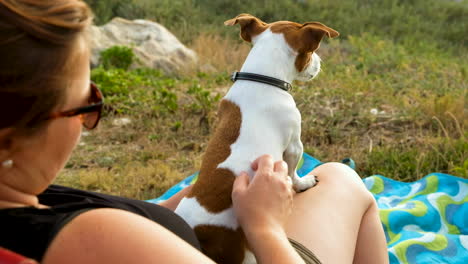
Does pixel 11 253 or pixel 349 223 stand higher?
pixel 11 253

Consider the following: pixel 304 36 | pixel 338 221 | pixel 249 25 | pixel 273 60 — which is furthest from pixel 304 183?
pixel 249 25

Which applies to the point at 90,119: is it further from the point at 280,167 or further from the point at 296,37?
the point at 296,37

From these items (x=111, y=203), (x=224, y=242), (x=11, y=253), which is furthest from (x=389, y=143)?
(x=11, y=253)

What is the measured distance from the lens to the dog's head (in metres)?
2.42

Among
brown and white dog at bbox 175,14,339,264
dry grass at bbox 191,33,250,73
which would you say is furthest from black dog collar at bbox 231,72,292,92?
dry grass at bbox 191,33,250,73

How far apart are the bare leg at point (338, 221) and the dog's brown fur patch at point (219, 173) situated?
278 millimetres

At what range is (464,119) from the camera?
456 centimetres

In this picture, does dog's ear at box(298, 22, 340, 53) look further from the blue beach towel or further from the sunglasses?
the sunglasses

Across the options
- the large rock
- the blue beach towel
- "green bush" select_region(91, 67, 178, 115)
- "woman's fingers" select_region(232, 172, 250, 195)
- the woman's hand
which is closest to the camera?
the woman's hand

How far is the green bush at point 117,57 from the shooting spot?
7.61 m

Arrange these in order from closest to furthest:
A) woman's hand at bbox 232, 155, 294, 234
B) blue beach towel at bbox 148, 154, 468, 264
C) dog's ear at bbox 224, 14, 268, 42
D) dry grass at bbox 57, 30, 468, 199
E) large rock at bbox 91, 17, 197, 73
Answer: woman's hand at bbox 232, 155, 294, 234
dog's ear at bbox 224, 14, 268, 42
blue beach towel at bbox 148, 154, 468, 264
dry grass at bbox 57, 30, 468, 199
large rock at bbox 91, 17, 197, 73

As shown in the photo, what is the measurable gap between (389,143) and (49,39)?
3794mm

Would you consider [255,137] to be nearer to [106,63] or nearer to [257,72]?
[257,72]

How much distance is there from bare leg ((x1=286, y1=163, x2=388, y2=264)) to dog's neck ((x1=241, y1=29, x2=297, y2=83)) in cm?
49
